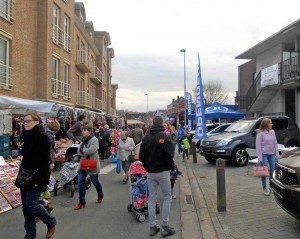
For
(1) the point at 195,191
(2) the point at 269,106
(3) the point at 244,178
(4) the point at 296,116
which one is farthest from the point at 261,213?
(2) the point at 269,106

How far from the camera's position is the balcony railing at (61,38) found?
20328 mm

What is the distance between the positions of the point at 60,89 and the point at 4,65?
22.4 feet

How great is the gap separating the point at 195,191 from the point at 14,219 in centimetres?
429

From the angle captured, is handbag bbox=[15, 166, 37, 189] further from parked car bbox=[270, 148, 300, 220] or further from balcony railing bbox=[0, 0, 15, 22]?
balcony railing bbox=[0, 0, 15, 22]

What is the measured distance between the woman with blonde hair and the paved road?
83.8 inches

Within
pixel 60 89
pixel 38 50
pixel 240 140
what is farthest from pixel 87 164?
pixel 60 89

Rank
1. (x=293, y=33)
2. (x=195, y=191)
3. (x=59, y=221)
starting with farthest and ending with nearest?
(x=293, y=33) → (x=195, y=191) → (x=59, y=221)

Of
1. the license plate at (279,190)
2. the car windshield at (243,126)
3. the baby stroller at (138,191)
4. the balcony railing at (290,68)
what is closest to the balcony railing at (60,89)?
the car windshield at (243,126)

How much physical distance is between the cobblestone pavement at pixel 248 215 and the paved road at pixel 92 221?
2.45ft

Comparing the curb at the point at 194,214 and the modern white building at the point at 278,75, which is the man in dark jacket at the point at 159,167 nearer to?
the curb at the point at 194,214

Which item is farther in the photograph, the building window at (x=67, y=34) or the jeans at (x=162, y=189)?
the building window at (x=67, y=34)

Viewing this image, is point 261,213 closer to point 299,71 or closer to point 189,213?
point 189,213

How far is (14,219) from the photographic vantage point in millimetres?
6027

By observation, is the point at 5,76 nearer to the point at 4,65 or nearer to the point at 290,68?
the point at 4,65
